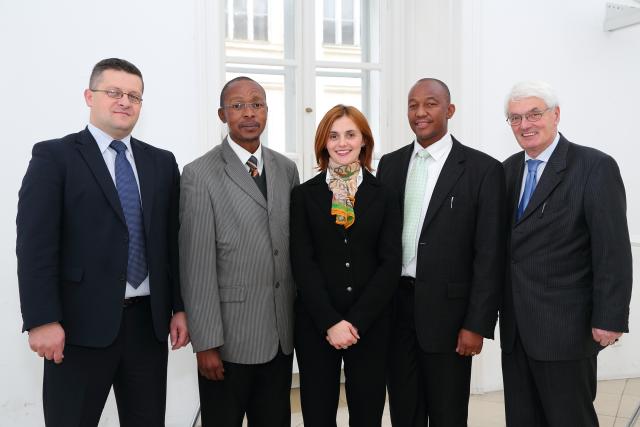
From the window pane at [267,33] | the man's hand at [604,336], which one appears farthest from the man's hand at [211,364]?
the window pane at [267,33]

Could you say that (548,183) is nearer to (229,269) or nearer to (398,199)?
(398,199)

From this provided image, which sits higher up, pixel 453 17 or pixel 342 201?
pixel 453 17

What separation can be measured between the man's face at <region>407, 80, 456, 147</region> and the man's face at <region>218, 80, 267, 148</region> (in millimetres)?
581

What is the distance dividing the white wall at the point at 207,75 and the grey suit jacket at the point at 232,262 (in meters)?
1.18

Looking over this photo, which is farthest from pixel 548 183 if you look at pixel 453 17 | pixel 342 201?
pixel 453 17

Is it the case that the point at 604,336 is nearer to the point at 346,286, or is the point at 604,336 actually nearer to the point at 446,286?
the point at 446,286

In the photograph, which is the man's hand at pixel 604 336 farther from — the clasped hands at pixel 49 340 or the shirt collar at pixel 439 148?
the clasped hands at pixel 49 340

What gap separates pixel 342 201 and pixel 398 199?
22 centimetres

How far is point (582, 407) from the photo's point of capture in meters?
2.10

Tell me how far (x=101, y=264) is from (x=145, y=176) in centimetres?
33

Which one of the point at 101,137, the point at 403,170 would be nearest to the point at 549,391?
the point at 403,170

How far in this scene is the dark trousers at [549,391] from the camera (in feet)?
6.91

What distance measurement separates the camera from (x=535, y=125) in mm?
2205

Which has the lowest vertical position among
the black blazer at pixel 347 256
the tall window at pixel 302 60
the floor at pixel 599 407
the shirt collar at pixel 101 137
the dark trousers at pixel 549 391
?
the floor at pixel 599 407
